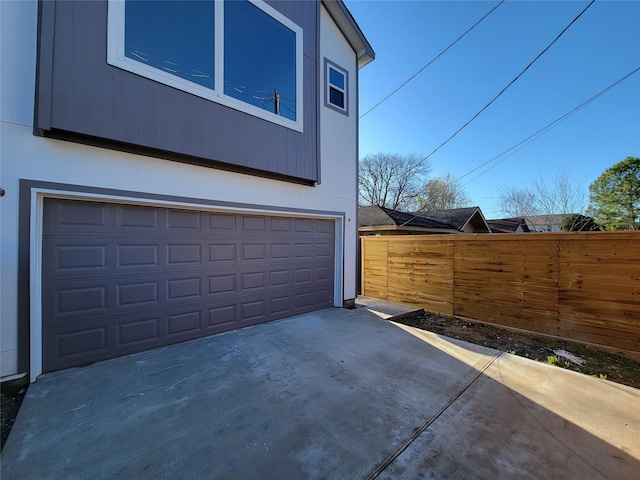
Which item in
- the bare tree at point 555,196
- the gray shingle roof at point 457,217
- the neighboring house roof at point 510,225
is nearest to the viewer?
the bare tree at point 555,196

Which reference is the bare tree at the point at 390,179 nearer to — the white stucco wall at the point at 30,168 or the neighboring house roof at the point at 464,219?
the neighboring house roof at the point at 464,219

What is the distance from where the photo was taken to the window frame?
5.93 meters

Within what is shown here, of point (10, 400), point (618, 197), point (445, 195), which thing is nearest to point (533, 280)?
point (10, 400)

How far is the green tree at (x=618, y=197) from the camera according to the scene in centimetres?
1589

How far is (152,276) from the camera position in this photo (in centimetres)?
372

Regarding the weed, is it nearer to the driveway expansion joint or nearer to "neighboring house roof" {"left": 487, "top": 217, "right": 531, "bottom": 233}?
the driveway expansion joint

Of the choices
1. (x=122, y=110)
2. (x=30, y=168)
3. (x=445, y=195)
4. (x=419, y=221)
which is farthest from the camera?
(x=445, y=195)

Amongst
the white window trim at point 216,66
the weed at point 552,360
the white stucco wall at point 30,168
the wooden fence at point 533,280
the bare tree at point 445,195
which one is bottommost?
the weed at point 552,360

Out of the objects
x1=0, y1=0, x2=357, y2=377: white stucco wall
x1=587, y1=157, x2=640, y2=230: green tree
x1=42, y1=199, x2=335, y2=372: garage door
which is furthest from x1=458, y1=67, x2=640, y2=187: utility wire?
x1=0, y1=0, x2=357, y2=377: white stucco wall

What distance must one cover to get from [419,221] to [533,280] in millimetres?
7518

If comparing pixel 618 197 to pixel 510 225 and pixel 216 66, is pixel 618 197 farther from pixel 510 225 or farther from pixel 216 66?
pixel 216 66

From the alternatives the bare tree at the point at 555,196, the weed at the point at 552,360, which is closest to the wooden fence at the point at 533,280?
the weed at the point at 552,360

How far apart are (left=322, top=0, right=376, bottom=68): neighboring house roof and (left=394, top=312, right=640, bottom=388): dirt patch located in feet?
21.6

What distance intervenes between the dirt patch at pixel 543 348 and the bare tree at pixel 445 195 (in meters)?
20.3
